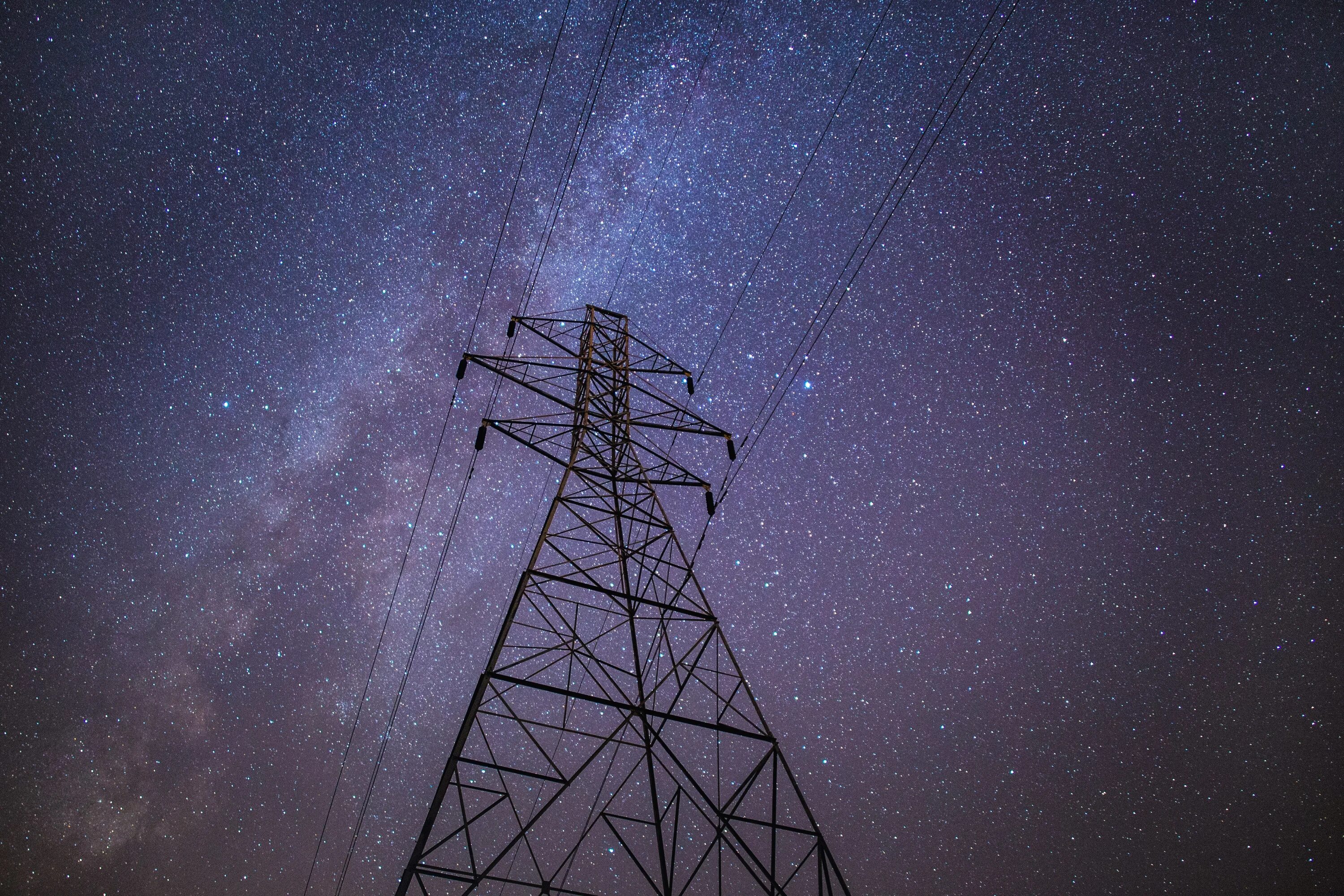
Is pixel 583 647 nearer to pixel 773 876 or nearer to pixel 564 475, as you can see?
pixel 564 475

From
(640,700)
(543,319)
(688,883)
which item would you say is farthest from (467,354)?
(688,883)

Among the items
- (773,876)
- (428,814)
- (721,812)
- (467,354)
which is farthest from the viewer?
(467,354)

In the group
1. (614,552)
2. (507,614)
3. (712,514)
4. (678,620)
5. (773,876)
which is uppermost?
(712,514)

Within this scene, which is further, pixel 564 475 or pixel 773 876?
pixel 564 475

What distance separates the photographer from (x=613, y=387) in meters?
10.3

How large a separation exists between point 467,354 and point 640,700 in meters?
5.34

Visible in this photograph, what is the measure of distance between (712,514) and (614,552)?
2.34 meters

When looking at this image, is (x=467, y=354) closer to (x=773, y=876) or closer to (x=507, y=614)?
(x=507, y=614)

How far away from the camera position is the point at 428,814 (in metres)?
5.38

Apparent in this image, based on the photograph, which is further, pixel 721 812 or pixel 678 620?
pixel 678 620

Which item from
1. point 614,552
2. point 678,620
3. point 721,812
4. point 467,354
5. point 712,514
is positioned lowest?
point 721,812

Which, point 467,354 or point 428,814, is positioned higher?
point 467,354

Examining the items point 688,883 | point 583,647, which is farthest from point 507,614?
point 688,883

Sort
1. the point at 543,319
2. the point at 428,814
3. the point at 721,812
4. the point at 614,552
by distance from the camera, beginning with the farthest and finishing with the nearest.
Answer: the point at 543,319 < the point at 614,552 < the point at 721,812 < the point at 428,814
